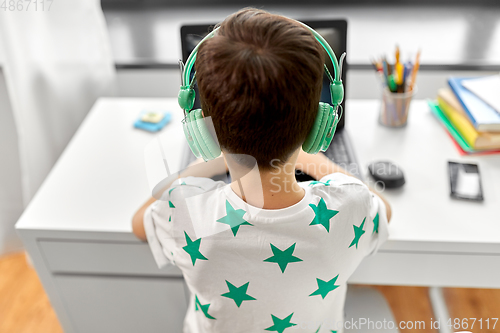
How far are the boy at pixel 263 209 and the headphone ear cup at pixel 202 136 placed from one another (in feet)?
0.07

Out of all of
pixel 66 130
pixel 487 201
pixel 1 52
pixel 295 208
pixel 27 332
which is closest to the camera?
pixel 295 208

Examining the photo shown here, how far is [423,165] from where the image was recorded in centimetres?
106

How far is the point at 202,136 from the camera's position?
0.61 metres

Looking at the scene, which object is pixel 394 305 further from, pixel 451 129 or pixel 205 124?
pixel 205 124

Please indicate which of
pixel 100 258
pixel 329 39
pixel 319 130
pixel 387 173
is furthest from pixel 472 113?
pixel 100 258

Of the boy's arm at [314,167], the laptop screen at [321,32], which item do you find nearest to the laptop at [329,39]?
the laptop screen at [321,32]

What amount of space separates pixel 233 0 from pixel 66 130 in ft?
3.00

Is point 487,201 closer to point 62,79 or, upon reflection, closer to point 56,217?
point 56,217

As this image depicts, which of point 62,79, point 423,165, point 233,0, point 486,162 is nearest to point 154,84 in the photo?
point 62,79

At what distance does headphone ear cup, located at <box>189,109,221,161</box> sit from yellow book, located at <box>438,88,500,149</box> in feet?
2.53

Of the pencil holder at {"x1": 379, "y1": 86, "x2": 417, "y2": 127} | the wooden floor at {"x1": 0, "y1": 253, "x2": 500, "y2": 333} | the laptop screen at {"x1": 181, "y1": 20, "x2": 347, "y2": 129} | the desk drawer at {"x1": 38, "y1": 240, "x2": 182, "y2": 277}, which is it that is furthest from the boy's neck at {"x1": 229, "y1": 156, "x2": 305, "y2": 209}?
the wooden floor at {"x1": 0, "y1": 253, "x2": 500, "y2": 333}

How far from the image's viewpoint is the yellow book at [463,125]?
1065mm

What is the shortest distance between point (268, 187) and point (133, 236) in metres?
0.42

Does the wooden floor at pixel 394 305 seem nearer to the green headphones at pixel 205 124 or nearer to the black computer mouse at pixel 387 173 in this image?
the black computer mouse at pixel 387 173
